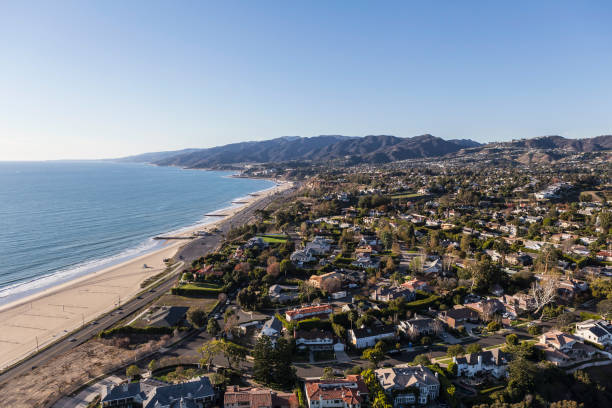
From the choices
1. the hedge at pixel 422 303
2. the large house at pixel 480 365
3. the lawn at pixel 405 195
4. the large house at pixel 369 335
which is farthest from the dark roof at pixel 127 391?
the lawn at pixel 405 195

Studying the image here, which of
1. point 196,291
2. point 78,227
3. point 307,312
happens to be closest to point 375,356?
point 307,312

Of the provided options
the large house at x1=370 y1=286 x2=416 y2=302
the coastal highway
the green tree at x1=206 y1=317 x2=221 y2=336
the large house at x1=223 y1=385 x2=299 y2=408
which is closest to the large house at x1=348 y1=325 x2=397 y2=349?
the large house at x1=370 y1=286 x2=416 y2=302

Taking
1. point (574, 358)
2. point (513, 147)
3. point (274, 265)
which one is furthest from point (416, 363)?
point (513, 147)

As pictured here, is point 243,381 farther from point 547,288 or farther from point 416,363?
point 547,288

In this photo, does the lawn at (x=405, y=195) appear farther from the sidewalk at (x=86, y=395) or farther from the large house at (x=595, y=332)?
the sidewalk at (x=86, y=395)

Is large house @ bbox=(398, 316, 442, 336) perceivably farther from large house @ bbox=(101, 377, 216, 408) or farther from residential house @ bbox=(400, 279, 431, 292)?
large house @ bbox=(101, 377, 216, 408)

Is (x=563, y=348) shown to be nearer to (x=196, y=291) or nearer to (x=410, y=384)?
(x=410, y=384)

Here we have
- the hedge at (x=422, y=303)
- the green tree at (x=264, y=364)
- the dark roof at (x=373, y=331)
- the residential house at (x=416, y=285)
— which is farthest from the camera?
the residential house at (x=416, y=285)
